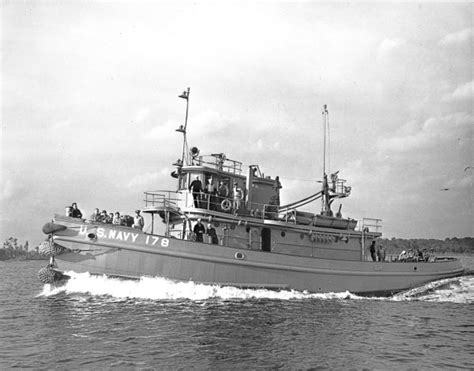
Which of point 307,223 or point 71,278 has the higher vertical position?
point 307,223

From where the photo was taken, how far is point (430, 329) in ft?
47.6

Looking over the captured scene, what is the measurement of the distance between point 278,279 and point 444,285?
11452mm

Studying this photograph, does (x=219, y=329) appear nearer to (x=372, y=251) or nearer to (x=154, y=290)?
(x=154, y=290)

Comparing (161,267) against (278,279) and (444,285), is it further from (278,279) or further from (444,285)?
(444,285)

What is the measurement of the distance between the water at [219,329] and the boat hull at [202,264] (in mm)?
449

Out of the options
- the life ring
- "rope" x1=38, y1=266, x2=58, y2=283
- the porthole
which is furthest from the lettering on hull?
the life ring

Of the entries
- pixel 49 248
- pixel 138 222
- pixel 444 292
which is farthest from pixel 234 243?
pixel 444 292

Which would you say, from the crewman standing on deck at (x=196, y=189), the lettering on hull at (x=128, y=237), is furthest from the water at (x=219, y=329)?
the crewman standing on deck at (x=196, y=189)

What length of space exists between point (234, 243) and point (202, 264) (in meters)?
2.69

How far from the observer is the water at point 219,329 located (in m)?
10.4

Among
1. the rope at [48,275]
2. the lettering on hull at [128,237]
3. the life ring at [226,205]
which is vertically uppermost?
the life ring at [226,205]

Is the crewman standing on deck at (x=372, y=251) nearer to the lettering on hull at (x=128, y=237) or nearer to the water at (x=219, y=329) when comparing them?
the water at (x=219, y=329)

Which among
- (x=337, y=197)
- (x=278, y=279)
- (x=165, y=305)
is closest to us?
(x=165, y=305)

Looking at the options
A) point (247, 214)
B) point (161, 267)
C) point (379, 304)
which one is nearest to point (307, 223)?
point (247, 214)
